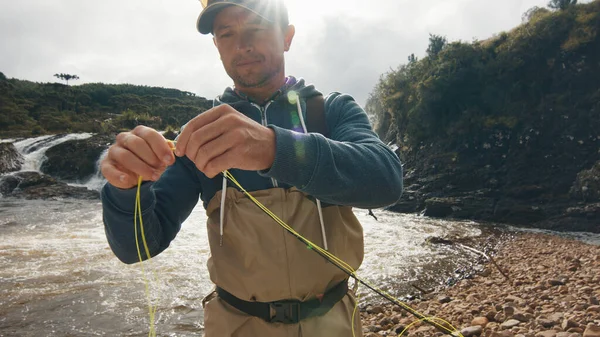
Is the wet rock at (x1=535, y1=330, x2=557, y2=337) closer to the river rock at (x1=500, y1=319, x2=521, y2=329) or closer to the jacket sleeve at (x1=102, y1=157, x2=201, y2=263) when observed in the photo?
the river rock at (x1=500, y1=319, x2=521, y2=329)

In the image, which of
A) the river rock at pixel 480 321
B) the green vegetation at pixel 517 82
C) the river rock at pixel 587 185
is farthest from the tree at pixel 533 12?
the river rock at pixel 480 321

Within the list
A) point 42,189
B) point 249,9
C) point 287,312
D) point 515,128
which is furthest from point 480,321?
point 42,189

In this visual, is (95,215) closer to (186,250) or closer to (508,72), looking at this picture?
(186,250)

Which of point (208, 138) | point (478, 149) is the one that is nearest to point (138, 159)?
point (208, 138)

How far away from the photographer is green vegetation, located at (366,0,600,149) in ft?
72.5

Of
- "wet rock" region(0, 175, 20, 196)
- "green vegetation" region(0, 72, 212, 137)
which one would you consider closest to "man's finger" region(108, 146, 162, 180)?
"wet rock" region(0, 175, 20, 196)

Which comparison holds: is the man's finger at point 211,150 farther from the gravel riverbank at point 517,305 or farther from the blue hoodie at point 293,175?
the gravel riverbank at point 517,305

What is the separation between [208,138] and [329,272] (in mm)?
893

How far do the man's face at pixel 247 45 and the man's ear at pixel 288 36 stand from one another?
0.49 feet

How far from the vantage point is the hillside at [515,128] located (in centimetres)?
1894

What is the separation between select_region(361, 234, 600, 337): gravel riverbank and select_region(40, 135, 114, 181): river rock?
1055 inches

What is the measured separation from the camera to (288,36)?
7.69ft

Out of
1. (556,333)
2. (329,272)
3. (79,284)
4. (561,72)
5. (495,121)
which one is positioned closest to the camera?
(329,272)

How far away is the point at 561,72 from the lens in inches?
905
